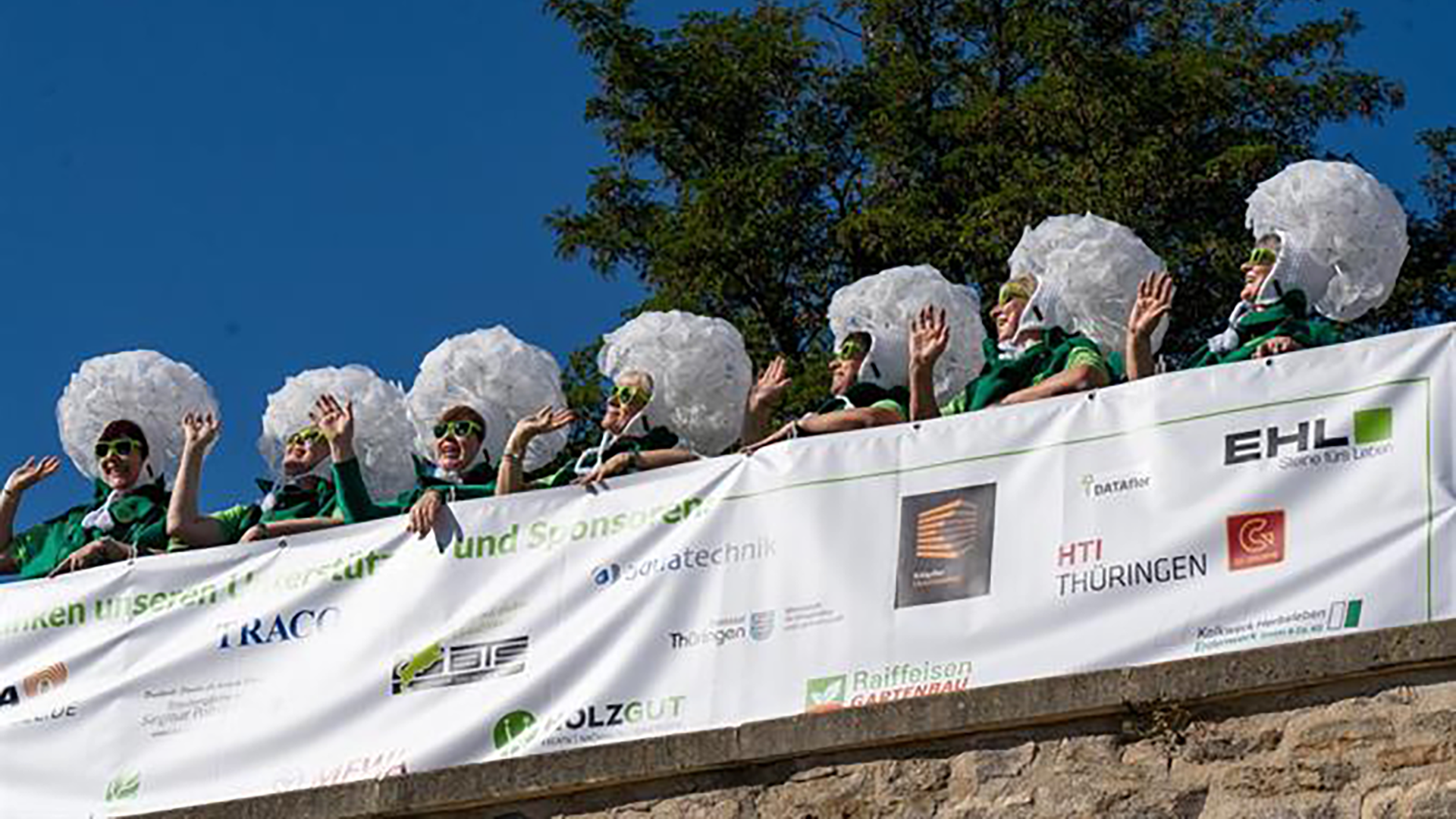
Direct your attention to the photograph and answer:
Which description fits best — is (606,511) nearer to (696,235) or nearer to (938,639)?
(938,639)

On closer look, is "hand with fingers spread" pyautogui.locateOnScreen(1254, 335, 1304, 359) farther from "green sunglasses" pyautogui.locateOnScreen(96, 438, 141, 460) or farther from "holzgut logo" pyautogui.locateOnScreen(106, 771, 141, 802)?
"green sunglasses" pyautogui.locateOnScreen(96, 438, 141, 460)

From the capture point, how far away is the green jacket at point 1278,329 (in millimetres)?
11570

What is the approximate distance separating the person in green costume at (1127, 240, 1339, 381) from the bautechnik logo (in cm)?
148

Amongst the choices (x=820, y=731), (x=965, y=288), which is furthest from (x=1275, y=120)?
(x=820, y=731)

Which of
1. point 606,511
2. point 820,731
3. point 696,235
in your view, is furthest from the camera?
point 696,235

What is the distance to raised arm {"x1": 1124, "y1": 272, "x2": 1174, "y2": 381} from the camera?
1145 centimetres

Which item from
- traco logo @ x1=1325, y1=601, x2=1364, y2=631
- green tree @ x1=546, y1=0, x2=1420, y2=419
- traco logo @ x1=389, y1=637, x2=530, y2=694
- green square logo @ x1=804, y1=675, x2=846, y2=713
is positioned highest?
green tree @ x1=546, y1=0, x2=1420, y2=419

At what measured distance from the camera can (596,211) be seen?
24328 millimetres

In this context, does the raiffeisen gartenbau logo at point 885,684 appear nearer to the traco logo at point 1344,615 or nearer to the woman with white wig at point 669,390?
the traco logo at point 1344,615

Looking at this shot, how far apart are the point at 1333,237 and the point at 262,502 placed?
4.74 m

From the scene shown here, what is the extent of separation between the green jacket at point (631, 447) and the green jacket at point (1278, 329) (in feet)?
7.44

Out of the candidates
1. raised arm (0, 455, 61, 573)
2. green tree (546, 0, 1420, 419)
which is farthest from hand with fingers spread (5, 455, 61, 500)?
green tree (546, 0, 1420, 419)

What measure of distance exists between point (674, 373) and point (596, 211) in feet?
36.5

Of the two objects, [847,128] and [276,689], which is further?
[847,128]
